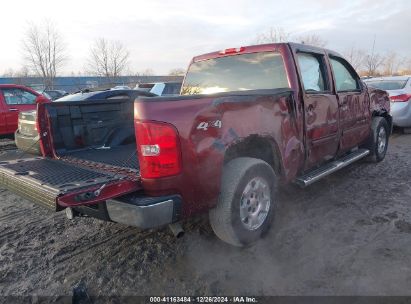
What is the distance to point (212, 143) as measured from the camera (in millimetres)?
3055

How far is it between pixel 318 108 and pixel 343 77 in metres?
1.35

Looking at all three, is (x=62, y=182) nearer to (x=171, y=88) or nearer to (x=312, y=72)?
(x=312, y=72)

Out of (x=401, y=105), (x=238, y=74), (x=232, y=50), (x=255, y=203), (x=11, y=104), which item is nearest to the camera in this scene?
(x=255, y=203)

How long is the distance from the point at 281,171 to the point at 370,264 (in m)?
1.23

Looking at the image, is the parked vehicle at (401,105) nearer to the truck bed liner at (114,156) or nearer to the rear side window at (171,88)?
the rear side window at (171,88)

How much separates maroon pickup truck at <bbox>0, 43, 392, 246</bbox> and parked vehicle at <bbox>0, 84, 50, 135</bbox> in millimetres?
5967

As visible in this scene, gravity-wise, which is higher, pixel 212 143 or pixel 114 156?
pixel 212 143

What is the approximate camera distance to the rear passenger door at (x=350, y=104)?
16.8 ft

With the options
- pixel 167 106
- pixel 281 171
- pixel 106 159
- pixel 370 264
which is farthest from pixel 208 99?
pixel 370 264

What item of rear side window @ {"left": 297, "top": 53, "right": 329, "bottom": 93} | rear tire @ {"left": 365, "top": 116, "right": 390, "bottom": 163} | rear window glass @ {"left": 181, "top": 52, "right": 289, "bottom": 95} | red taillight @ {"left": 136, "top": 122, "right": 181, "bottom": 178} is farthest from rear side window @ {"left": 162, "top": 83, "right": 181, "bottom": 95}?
red taillight @ {"left": 136, "top": 122, "right": 181, "bottom": 178}

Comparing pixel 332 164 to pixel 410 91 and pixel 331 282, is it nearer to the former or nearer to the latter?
pixel 331 282

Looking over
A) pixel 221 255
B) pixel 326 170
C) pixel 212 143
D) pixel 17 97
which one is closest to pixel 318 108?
pixel 326 170

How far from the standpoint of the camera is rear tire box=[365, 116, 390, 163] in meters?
6.41

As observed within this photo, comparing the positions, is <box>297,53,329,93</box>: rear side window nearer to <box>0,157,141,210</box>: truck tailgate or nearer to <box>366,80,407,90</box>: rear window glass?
<box>0,157,141,210</box>: truck tailgate
